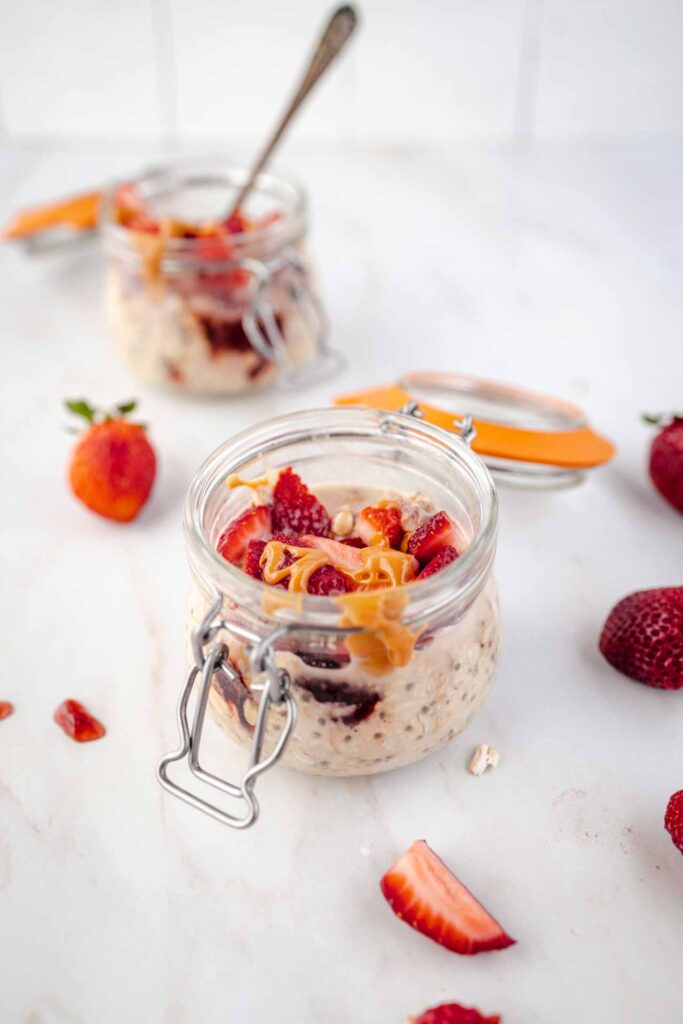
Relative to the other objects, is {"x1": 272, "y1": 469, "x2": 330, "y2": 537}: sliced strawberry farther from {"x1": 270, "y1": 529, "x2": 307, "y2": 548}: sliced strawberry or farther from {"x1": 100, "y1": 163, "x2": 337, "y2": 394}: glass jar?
{"x1": 100, "y1": 163, "x2": 337, "y2": 394}: glass jar

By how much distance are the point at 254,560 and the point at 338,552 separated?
0.08m

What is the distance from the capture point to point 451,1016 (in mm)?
798

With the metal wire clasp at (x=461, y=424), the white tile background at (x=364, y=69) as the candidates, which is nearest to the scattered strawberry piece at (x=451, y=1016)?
the metal wire clasp at (x=461, y=424)

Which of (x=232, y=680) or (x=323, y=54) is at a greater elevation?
(x=323, y=54)

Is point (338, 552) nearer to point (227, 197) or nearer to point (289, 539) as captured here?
point (289, 539)

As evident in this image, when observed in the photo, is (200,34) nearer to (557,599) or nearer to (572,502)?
(572,502)

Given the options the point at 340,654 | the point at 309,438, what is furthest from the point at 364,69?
the point at 340,654

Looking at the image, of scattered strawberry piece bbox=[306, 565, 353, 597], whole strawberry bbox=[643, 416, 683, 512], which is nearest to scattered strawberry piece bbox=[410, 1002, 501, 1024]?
scattered strawberry piece bbox=[306, 565, 353, 597]

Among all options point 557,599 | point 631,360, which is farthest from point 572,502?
point 631,360

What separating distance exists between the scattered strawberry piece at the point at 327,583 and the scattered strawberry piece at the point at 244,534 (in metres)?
0.11

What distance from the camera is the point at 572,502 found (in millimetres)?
1375

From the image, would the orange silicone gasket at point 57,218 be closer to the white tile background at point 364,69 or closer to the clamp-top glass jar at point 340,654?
the white tile background at point 364,69

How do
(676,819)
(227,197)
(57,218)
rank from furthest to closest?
(57,218) → (227,197) → (676,819)

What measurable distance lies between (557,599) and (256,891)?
1.63 ft
